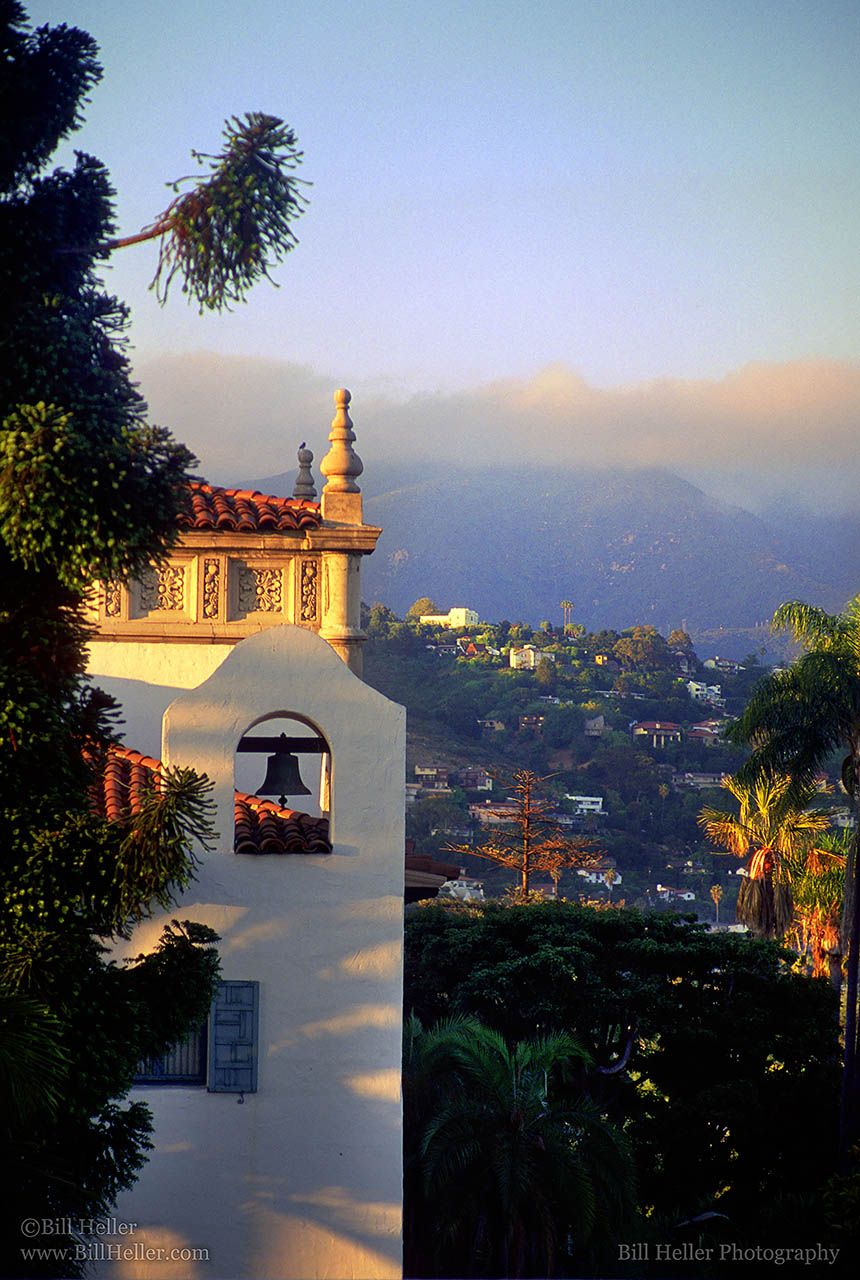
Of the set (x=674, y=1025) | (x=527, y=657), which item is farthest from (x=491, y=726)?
(x=674, y=1025)

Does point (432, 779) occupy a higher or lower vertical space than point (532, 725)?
lower

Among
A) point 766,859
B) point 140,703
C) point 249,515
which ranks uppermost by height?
point 249,515

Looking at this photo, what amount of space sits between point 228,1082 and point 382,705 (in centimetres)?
329

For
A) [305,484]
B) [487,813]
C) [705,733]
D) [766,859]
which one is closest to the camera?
[305,484]

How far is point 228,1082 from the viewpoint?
1155 centimetres

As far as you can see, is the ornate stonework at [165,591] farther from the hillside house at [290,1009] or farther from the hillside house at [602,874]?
the hillside house at [602,874]

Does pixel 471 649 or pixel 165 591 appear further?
pixel 471 649

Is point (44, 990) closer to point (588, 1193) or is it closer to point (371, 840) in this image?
point (371, 840)

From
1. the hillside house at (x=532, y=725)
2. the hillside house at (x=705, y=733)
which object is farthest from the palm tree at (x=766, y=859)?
the hillside house at (x=532, y=725)

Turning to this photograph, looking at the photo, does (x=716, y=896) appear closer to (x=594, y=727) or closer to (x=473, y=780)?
(x=473, y=780)

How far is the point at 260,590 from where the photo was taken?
53.9 feet

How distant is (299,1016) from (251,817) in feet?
5.61

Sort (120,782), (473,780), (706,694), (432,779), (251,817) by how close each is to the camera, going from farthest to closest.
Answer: (706,694)
(473,780)
(432,779)
(120,782)
(251,817)

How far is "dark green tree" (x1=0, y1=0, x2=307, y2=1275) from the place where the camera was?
873 cm
